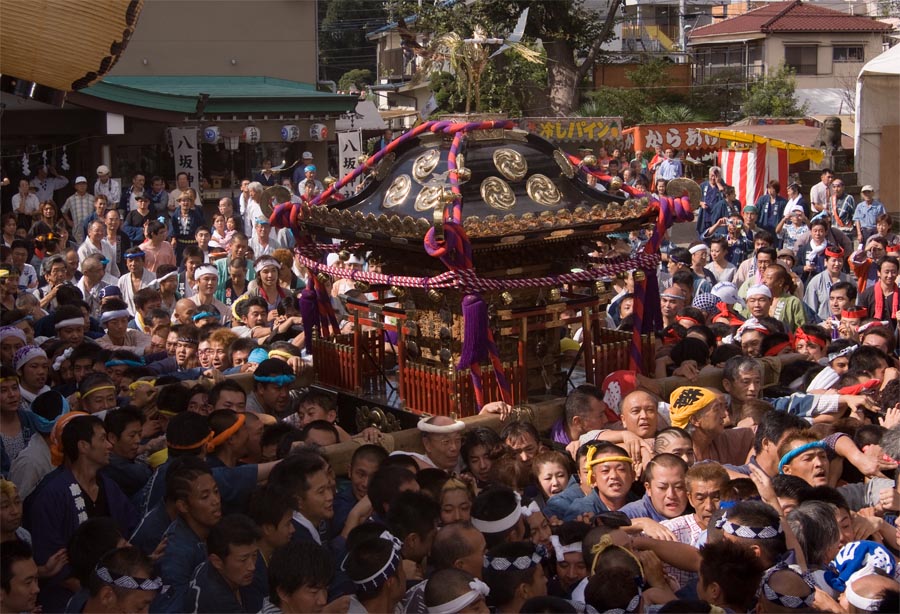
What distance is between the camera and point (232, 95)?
18.8 metres

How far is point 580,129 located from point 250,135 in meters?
9.35

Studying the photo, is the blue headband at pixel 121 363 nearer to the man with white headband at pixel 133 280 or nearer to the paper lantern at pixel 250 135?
the man with white headband at pixel 133 280

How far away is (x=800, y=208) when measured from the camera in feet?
47.1

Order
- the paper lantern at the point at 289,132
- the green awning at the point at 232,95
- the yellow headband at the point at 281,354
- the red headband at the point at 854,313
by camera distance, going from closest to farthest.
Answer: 1. the yellow headband at the point at 281,354
2. the red headband at the point at 854,313
3. the green awning at the point at 232,95
4. the paper lantern at the point at 289,132

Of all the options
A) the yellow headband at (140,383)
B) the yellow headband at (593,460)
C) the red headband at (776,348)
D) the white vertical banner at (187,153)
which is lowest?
the yellow headband at (593,460)

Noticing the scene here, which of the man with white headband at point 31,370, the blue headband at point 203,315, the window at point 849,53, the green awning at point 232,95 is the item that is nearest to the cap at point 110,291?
the blue headband at point 203,315

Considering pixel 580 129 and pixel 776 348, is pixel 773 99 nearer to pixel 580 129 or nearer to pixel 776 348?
pixel 580 129

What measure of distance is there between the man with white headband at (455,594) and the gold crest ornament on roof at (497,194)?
3.26m

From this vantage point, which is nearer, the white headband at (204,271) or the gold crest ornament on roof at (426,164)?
the gold crest ornament on roof at (426,164)

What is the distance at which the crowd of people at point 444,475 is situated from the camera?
4168 millimetres

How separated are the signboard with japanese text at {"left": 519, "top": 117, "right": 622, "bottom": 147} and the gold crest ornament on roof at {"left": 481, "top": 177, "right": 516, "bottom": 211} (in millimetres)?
18272

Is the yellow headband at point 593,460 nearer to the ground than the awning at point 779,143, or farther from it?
nearer to the ground

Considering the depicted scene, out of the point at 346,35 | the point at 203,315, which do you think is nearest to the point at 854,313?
the point at 203,315

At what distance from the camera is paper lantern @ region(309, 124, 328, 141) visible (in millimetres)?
19781
